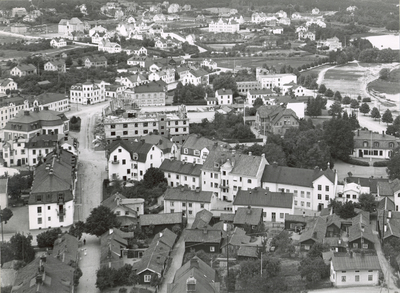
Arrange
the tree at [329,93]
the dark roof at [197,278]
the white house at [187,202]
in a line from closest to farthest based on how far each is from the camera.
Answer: the dark roof at [197,278]
the white house at [187,202]
the tree at [329,93]

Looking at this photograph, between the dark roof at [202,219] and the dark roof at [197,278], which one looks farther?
the dark roof at [202,219]

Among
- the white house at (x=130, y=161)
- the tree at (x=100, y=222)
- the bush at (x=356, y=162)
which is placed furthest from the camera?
the bush at (x=356, y=162)

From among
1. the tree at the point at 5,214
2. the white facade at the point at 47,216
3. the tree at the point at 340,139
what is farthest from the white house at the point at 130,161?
the tree at the point at 340,139

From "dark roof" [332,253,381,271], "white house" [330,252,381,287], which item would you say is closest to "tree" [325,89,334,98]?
"dark roof" [332,253,381,271]

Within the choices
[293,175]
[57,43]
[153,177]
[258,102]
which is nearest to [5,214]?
[153,177]

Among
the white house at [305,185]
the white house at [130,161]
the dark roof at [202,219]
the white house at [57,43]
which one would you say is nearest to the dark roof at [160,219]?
the dark roof at [202,219]

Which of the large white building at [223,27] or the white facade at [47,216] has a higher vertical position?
the large white building at [223,27]

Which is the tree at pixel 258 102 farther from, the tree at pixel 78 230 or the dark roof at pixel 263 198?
the tree at pixel 78 230

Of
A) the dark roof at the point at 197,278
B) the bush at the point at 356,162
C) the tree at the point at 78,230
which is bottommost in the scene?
the bush at the point at 356,162
